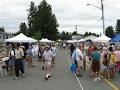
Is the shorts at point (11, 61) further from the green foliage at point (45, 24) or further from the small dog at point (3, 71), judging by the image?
the green foliage at point (45, 24)

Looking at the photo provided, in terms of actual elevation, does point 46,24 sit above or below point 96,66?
above

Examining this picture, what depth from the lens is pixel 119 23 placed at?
160500mm

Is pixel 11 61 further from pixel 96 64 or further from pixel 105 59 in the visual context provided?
pixel 105 59

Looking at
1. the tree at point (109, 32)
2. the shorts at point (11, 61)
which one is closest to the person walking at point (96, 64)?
the shorts at point (11, 61)

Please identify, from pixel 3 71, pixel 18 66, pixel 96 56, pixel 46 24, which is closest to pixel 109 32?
pixel 46 24

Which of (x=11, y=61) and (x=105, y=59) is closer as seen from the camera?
(x=105, y=59)

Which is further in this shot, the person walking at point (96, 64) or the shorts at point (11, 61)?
the shorts at point (11, 61)

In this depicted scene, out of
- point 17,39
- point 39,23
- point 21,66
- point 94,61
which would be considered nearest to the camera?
point 94,61

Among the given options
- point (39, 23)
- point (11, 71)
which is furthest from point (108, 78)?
point (39, 23)

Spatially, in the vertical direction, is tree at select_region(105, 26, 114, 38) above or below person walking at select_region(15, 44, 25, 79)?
above

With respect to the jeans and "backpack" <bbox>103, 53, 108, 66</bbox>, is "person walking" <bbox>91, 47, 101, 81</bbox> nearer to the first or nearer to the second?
"backpack" <bbox>103, 53, 108, 66</bbox>

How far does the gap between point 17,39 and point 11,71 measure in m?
10.3

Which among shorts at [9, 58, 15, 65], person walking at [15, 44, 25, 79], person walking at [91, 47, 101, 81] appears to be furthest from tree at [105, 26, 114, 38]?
person walking at [91, 47, 101, 81]

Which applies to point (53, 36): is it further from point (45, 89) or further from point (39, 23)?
point (45, 89)
